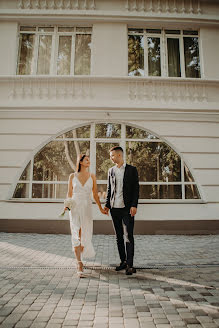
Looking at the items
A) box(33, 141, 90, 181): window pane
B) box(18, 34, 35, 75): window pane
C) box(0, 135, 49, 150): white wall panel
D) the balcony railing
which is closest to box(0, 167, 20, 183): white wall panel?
box(33, 141, 90, 181): window pane

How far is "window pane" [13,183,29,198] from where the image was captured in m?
7.91

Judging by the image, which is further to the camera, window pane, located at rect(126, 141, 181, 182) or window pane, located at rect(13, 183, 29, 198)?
window pane, located at rect(126, 141, 181, 182)

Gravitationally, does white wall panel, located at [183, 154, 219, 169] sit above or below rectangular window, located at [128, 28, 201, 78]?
below

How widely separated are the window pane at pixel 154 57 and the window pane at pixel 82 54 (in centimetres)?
229

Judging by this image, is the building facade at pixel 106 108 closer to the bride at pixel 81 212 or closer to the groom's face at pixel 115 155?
the bride at pixel 81 212

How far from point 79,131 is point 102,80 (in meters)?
1.93

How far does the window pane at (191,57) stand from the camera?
29.0ft

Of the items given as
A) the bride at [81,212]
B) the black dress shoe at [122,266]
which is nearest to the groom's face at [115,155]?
the bride at [81,212]

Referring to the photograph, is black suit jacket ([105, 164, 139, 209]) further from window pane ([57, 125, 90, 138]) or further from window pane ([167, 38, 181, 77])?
window pane ([167, 38, 181, 77])

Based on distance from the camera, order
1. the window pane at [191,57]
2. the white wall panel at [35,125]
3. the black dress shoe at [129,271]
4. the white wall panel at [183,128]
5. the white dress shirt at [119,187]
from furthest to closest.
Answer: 1. the window pane at [191,57]
2. the white wall panel at [183,128]
3. the white wall panel at [35,125]
4. the white dress shirt at [119,187]
5. the black dress shoe at [129,271]

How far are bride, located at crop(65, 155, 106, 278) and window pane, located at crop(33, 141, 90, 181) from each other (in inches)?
160

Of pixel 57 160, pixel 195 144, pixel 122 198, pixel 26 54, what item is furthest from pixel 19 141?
pixel 195 144

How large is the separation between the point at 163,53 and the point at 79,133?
14.4 ft

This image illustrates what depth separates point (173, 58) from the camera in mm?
8930
